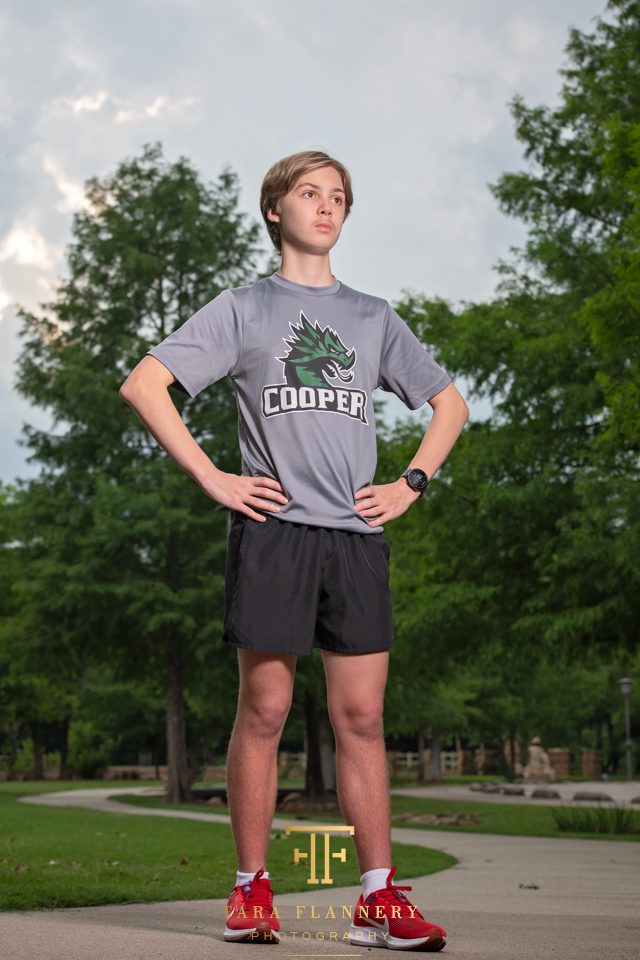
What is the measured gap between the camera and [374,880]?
3668mm

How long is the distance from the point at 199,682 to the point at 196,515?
3.51 meters

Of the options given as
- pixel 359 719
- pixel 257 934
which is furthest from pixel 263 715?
pixel 257 934

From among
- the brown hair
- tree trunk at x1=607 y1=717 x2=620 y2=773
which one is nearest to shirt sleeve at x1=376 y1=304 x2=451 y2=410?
the brown hair

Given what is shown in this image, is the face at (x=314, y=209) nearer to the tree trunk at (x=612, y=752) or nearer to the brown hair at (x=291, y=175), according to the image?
the brown hair at (x=291, y=175)

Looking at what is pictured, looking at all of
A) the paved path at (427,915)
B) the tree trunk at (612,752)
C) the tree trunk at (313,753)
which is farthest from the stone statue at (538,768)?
the paved path at (427,915)

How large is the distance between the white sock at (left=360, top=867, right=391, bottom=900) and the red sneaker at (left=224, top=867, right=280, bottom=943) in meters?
0.29

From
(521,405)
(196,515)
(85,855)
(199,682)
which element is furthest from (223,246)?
(85,855)

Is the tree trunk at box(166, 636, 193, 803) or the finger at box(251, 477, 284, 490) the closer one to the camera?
the finger at box(251, 477, 284, 490)

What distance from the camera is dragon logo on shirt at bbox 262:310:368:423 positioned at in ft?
12.7

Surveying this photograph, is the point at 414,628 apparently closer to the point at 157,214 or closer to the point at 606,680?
the point at 157,214

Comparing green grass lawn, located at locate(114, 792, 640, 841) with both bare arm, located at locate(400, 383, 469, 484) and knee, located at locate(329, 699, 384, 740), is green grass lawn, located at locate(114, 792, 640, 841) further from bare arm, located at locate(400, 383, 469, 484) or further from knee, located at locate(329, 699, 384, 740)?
knee, located at locate(329, 699, 384, 740)

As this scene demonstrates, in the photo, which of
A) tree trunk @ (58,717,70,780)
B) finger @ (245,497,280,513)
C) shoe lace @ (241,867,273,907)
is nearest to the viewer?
shoe lace @ (241,867,273,907)

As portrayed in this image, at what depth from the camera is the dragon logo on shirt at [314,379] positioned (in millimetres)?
3859

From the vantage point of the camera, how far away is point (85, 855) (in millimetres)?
10898
